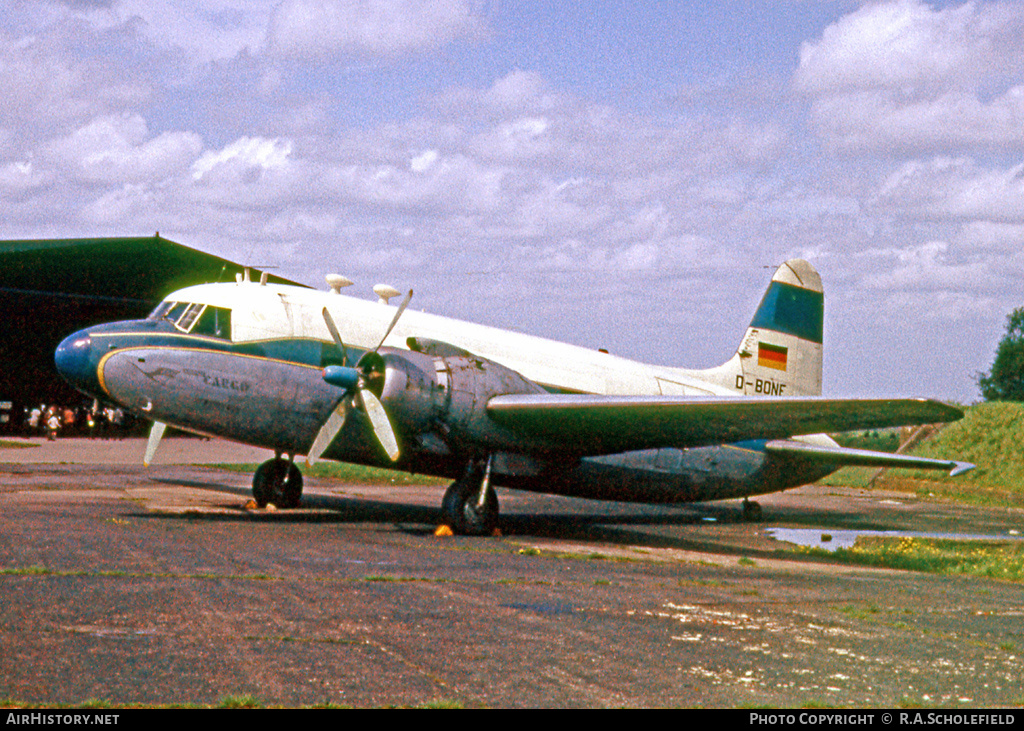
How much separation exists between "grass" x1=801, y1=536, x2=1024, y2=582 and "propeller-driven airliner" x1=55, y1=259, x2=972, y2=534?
220 cm

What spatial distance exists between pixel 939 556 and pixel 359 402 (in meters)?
10.0

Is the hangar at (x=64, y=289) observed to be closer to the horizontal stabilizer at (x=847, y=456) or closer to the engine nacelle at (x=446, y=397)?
the engine nacelle at (x=446, y=397)

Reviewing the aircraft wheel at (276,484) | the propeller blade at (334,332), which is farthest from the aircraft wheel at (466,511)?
the aircraft wheel at (276,484)

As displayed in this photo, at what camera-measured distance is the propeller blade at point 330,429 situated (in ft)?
55.3

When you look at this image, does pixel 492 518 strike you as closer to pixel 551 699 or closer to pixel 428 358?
pixel 428 358

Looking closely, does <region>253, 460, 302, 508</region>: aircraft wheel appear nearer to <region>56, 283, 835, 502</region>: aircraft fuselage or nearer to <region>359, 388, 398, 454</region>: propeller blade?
<region>56, 283, 835, 502</region>: aircraft fuselage

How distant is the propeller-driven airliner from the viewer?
1622 centimetres

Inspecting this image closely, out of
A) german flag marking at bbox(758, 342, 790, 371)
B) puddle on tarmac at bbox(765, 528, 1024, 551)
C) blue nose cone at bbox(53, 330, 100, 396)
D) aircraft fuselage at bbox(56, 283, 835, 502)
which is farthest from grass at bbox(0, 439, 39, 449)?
puddle on tarmac at bbox(765, 528, 1024, 551)

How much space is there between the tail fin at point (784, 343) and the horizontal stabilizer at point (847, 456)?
1713mm

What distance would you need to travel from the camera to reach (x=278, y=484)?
20.2 metres

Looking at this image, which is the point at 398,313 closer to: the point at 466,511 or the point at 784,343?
the point at 466,511

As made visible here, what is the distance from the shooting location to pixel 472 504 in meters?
17.2

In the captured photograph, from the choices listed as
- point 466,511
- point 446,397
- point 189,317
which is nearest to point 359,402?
point 446,397
